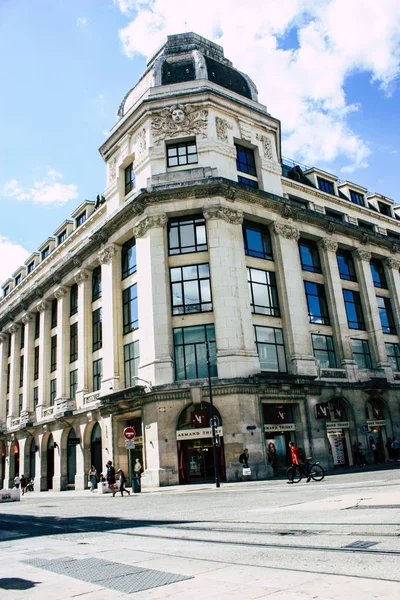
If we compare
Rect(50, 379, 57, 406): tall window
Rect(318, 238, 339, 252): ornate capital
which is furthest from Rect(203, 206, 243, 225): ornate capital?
Rect(50, 379, 57, 406): tall window

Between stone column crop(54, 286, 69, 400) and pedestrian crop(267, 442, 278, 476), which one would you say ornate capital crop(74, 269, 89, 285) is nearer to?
stone column crop(54, 286, 69, 400)

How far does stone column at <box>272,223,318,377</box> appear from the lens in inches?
1377

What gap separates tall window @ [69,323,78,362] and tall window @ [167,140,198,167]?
18.0 m

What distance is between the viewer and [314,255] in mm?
41844

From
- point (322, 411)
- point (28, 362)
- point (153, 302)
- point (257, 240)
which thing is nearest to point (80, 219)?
point (28, 362)

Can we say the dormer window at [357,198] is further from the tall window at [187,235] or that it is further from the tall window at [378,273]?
the tall window at [187,235]

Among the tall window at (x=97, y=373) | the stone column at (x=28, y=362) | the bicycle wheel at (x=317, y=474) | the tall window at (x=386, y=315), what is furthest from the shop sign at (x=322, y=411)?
the stone column at (x=28, y=362)

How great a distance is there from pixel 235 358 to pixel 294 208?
47.4 feet

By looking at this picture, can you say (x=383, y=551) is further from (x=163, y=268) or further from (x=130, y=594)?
(x=163, y=268)

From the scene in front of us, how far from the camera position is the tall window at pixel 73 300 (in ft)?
152

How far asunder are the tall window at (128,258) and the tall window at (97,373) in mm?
7647

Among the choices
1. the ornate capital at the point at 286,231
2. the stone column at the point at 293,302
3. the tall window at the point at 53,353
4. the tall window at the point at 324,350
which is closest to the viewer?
the stone column at the point at 293,302

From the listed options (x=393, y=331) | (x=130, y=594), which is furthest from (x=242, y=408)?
(x=130, y=594)

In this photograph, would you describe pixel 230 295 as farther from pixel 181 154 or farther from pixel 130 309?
pixel 181 154
